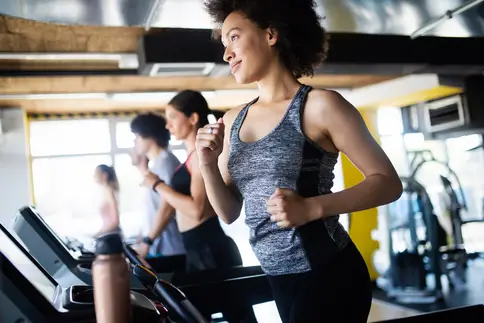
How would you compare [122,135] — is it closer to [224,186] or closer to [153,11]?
[153,11]

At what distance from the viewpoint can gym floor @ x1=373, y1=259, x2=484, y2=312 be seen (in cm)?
489

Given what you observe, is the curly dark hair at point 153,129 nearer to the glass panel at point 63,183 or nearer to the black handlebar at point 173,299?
the glass panel at point 63,183

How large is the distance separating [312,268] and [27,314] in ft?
1.77

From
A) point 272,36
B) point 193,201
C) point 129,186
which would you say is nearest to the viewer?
point 272,36

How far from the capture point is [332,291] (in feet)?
3.26

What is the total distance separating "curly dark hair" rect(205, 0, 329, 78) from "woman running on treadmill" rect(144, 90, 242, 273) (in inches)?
38.7

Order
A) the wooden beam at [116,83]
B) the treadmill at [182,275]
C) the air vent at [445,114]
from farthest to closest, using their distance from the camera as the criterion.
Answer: the air vent at [445,114]
the wooden beam at [116,83]
the treadmill at [182,275]

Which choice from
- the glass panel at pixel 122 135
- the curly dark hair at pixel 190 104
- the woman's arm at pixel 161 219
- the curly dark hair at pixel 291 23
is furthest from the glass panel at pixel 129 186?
the curly dark hair at pixel 291 23

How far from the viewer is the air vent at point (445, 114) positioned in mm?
5448

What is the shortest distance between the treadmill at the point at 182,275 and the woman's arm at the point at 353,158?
840 millimetres

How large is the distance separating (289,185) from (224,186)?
0.20 meters

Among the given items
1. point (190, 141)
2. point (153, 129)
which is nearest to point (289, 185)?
point (190, 141)

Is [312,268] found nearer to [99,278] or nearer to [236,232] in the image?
[99,278]

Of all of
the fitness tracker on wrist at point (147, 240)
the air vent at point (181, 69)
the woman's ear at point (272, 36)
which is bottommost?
the fitness tracker on wrist at point (147, 240)
